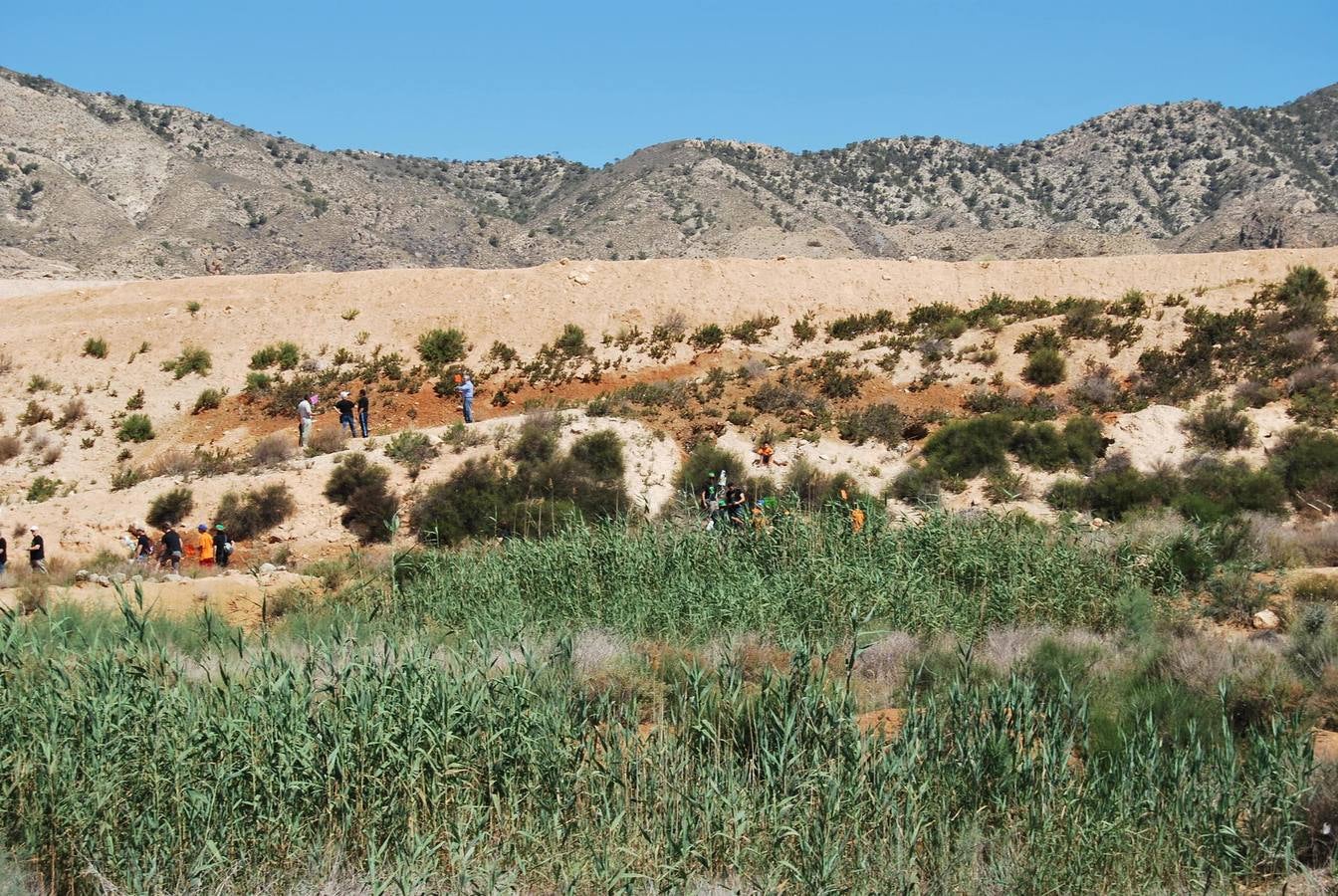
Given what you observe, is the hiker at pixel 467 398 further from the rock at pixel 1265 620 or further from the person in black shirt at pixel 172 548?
the rock at pixel 1265 620

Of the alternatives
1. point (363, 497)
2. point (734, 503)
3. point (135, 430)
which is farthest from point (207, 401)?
point (734, 503)

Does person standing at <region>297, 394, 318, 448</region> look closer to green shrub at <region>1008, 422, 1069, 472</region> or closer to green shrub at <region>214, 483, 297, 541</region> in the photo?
green shrub at <region>214, 483, 297, 541</region>

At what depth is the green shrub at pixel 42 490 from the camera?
27.2m

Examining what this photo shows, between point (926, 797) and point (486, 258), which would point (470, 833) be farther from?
point (486, 258)

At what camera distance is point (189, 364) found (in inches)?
1373

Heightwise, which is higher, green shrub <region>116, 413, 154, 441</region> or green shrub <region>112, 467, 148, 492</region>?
green shrub <region>116, 413, 154, 441</region>

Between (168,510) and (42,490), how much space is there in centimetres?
454

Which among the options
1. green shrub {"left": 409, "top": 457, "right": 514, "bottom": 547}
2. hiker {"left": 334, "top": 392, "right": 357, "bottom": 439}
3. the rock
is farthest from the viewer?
hiker {"left": 334, "top": 392, "right": 357, "bottom": 439}

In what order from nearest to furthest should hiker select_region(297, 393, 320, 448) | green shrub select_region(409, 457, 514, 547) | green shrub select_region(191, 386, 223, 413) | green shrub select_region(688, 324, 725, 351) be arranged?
green shrub select_region(409, 457, 514, 547) < hiker select_region(297, 393, 320, 448) < green shrub select_region(191, 386, 223, 413) < green shrub select_region(688, 324, 725, 351)

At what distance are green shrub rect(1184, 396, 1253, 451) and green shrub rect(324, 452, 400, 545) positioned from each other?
61.8ft

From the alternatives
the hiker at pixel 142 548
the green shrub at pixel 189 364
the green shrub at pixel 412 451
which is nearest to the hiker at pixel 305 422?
the green shrub at pixel 412 451

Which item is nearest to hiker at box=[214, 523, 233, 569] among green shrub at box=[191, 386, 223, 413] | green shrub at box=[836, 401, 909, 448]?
green shrub at box=[191, 386, 223, 413]

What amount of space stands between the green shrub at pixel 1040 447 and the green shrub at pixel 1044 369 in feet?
13.0

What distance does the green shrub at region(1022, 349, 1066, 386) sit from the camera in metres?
31.2
